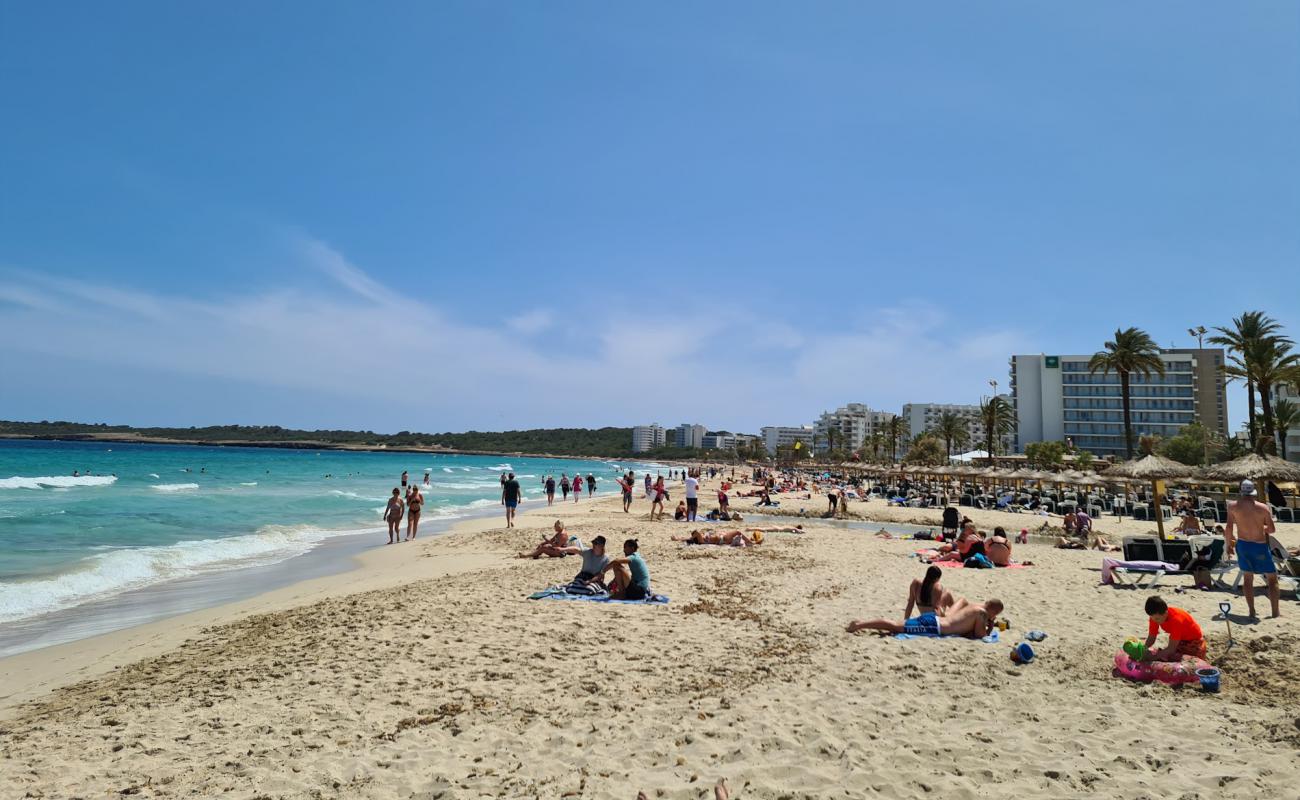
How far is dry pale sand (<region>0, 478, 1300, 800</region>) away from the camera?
395 centimetres

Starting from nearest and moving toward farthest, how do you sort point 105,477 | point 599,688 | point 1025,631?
point 599,688, point 1025,631, point 105,477

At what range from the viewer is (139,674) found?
20.4ft

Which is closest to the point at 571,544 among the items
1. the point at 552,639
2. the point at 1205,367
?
the point at 552,639

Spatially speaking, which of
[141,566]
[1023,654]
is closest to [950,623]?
[1023,654]

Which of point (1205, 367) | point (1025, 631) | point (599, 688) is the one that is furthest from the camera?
point (1205, 367)

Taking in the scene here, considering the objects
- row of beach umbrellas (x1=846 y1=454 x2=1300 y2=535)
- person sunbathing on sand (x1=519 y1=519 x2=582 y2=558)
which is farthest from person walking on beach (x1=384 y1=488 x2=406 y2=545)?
row of beach umbrellas (x1=846 y1=454 x2=1300 y2=535)

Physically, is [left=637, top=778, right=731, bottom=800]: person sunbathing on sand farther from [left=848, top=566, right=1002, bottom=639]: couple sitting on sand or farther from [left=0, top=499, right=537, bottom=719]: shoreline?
[left=0, top=499, right=537, bottom=719]: shoreline

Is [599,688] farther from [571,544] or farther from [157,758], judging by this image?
[571,544]

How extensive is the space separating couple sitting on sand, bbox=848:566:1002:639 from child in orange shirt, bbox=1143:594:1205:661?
1336 millimetres

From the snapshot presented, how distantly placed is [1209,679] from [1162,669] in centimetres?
30

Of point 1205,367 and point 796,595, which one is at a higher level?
point 1205,367

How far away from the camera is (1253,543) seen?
24.8ft

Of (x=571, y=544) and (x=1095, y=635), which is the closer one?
(x=1095, y=635)

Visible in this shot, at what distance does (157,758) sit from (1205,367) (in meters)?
119
